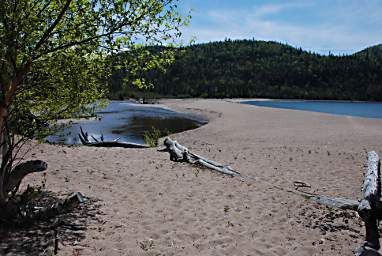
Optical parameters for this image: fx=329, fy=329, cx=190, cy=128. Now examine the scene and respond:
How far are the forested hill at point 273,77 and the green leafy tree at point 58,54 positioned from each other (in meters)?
97.1

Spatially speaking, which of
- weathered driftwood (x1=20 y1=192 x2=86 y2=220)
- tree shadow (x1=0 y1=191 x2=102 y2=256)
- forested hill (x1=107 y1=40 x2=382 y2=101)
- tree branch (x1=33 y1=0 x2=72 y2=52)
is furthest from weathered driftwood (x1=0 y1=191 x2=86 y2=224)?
forested hill (x1=107 y1=40 x2=382 y2=101)

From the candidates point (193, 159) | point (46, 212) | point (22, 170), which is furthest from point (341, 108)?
point (22, 170)

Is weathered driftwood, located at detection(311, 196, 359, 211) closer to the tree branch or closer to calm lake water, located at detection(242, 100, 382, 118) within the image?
the tree branch

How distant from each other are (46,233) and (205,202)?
387 centimetres

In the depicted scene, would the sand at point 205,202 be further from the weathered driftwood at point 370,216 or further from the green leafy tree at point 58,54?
the green leafy tree at point 58,54

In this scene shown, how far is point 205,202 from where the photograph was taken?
8.45 m

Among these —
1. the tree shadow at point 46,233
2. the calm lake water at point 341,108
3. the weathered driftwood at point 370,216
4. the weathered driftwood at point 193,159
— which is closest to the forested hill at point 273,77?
the calm lake water at point 341,108

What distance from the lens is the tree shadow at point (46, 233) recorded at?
5402 millimetres

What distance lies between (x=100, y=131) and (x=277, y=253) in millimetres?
25466

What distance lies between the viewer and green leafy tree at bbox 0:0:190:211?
495 cm

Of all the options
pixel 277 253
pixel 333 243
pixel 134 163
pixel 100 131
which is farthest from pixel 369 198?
pixel 100 131

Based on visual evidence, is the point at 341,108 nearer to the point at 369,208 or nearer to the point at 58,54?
the point at 369,208

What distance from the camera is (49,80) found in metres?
5.64

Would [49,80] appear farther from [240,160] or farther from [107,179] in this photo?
[240,160]
